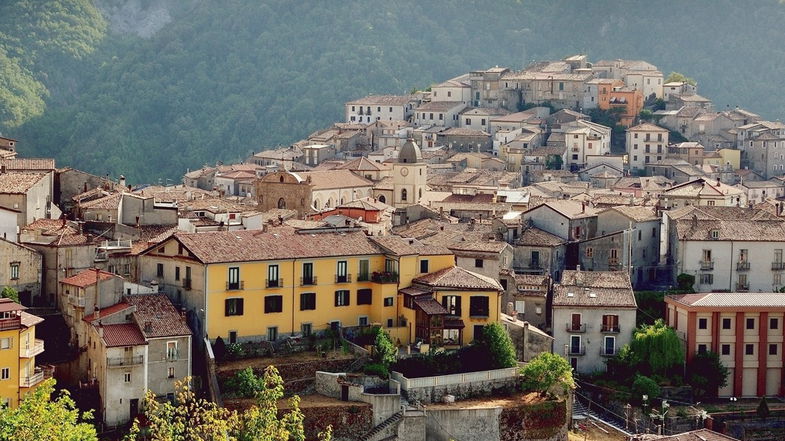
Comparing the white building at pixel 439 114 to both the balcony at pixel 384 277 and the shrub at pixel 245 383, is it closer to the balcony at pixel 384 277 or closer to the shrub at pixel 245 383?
the balcony at pixel 384 277

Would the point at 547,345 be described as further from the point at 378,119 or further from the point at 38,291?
the point at 378,119

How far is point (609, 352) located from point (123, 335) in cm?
1998

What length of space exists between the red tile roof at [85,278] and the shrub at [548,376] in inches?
575

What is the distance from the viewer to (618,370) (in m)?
58.9

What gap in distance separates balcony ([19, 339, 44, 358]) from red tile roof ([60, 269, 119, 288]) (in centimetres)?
275

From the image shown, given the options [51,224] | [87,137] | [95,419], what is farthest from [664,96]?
[95,419]

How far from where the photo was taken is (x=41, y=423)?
36125 millimetres

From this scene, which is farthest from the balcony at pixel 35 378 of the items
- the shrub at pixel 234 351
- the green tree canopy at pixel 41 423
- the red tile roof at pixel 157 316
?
the green tree canopy at pixel 41 423

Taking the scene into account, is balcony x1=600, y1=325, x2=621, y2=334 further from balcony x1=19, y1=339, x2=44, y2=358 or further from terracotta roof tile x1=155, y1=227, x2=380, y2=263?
balcony x1=19, y1=339, x2=44, y2=358

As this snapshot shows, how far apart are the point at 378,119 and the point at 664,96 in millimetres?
22380

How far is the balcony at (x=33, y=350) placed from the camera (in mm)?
47781

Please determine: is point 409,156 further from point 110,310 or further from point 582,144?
point 110,310

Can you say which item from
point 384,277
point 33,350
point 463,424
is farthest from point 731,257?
point 33,350

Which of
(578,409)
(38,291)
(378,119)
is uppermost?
(378,119)
